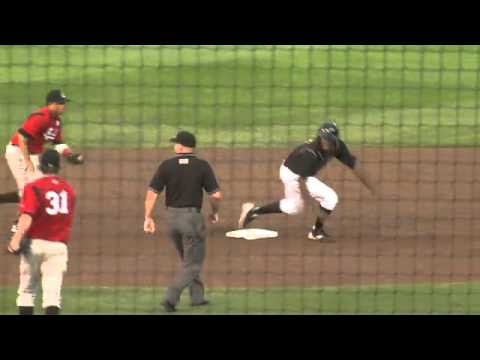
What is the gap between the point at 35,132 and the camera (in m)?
16.4

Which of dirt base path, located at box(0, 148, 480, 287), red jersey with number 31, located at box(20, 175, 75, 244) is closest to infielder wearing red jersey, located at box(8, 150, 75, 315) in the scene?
red jersey with number 31, located at box(20, 175, 75, 244)

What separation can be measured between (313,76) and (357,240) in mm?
14225

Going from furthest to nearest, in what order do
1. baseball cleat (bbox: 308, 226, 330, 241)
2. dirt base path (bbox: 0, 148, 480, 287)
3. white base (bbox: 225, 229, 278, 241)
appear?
white base (bbox: 225, 229, 278, 241)
baseball cleat (bbox: 308, 226, 330, 241)
dirt base path (bbox: 0, 148, 480, 287)

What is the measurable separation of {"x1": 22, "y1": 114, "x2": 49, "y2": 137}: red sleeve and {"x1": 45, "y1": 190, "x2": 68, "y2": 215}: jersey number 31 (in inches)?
160

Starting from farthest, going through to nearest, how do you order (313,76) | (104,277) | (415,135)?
(313,76) → (415,135) → (104,277)

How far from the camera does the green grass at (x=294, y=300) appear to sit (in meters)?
13.9

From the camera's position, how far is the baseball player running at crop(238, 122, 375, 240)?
16.7 meters

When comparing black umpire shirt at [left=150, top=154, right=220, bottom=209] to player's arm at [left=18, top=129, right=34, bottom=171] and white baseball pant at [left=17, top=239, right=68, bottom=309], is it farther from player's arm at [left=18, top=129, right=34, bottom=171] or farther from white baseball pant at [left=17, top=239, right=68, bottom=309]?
player's arm at [left=18, top=129, right=34, bottom=171]

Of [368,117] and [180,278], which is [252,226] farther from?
[368,117]

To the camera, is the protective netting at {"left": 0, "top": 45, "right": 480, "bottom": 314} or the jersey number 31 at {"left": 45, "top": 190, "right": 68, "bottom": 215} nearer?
the jersey number 31 at {"left": 45, "top": 190, "right": 68, "bottom": 215}

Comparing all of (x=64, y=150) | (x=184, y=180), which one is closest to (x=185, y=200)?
(x=184, y=180)

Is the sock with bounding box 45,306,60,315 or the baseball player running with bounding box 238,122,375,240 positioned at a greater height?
the baseball player running with bounding box 238,122,375,240

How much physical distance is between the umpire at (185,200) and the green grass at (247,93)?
10224mm

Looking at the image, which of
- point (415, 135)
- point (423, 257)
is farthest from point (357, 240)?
point (415, 135)
